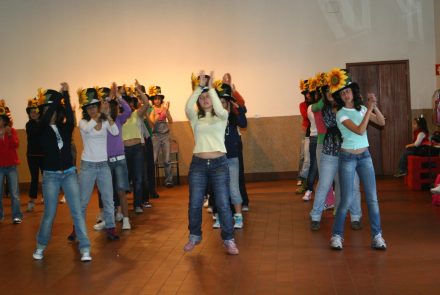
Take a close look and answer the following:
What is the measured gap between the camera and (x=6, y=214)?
1063 centimetres

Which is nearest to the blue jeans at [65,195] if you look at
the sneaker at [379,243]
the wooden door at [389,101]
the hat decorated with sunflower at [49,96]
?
the hat decorated with sunflower at [49,96]

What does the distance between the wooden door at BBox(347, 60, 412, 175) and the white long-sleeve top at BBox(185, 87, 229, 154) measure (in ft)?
→ 23.7

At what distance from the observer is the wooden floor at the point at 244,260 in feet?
18.5

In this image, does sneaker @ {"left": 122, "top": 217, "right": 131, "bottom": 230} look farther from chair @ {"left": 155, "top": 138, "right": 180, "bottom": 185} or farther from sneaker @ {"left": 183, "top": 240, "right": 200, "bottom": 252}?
chair @ {"left": 155, "top": 138, "right": 180, "bottom": 185}

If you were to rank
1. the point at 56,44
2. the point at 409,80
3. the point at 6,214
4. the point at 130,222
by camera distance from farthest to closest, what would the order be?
the point at 56,44, the point at 409,80, the point at 6,214, the point at 130,222

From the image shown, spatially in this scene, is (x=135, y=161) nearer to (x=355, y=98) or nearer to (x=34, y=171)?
(x=34, y=171)

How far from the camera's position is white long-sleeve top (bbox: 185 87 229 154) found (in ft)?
21.9

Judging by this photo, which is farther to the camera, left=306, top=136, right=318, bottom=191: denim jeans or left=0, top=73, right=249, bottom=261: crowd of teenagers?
left=306, top=136, right=318, bottom=191: denim jeans

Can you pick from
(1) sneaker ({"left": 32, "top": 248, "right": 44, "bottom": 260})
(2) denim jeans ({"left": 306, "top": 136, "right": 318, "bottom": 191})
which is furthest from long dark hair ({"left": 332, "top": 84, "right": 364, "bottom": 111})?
(1) sneaker ({"left": 32, "top": 248, "right": 44, "bottom": 260})

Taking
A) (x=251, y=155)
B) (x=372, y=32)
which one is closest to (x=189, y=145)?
(x=251, y=155)

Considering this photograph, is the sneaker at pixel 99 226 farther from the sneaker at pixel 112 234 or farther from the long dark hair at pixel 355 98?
Answer: the long dark hair at pixel 355 98

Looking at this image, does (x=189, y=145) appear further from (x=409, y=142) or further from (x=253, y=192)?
(x=409, y=142)

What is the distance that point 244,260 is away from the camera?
6.55 meters

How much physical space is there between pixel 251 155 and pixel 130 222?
531 cm
